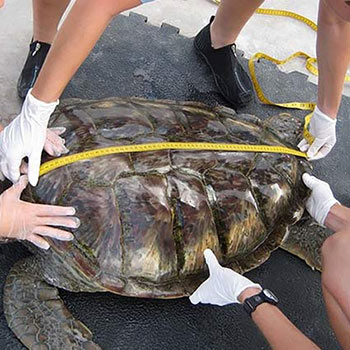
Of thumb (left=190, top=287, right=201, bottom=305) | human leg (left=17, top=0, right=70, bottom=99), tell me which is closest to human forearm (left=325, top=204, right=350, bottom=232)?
thumb (left=190, top=287, right=201, bottom=305)

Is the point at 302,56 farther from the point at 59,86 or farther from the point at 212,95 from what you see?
the point at 59,86

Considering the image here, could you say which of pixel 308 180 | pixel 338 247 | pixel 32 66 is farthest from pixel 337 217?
pixel 32 66

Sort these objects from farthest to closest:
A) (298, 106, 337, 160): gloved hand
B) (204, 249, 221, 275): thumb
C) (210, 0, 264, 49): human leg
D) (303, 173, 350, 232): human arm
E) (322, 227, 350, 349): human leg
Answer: (210, 0, 264, 49): human leg
(298, 106, 337, 160): gloved hand
(303, 173, 350, 232): human arm
(204, 249, 221, 275): thumb
(322, 227, 350, 349): human leg

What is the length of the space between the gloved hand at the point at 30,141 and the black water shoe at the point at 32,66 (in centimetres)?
66

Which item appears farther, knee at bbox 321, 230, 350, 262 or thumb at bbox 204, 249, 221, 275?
thumb at bbox 204, 249, 221, 275

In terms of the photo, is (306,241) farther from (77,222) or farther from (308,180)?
(77,222)

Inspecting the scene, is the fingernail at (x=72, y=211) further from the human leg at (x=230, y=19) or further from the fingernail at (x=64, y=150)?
the human leg at (x=230, y=19)

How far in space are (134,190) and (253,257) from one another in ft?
1.75

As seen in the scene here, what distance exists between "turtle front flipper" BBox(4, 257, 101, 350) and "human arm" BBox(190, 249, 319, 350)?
0.39 meters

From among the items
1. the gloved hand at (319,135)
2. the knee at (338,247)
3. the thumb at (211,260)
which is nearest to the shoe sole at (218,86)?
the gloved hand at (319,135)

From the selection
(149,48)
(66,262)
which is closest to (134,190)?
(66,262)

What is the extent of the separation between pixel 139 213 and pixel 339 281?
1.98 ft

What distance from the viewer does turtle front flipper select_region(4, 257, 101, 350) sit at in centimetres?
152

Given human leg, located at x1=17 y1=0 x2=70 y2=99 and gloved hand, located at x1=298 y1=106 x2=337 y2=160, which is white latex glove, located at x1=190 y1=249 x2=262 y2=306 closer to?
gloved hand, located at x1=298 y1=106 x2=337 y2=160
